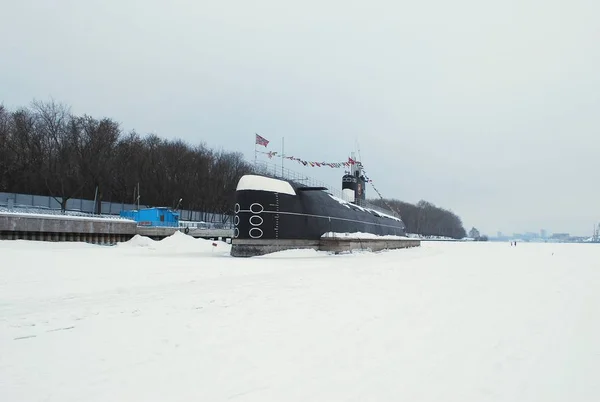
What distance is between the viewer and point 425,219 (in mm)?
147500

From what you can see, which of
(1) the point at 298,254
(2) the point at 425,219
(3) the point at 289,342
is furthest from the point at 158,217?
(2) the point at 425,219

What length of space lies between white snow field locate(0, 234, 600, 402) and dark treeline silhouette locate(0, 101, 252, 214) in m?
40.7

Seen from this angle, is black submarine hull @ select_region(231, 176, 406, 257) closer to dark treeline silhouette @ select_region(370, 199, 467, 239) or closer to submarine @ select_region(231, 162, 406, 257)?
submarine @ select_region(231, 162, 406, 257)

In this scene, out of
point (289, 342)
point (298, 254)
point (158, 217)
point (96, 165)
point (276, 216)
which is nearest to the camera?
point (289, 342)

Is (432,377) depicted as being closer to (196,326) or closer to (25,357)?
(196,326)

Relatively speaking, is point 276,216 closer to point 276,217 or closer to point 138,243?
point 276,217

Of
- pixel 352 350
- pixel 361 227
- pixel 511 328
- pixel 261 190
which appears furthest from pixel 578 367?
pixel 361 227

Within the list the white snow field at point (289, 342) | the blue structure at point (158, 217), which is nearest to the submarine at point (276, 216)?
the white snow field at point (289, 342)

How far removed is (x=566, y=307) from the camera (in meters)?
9.36

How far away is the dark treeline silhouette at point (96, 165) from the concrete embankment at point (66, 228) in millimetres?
15582

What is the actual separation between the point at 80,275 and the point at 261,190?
11673 millimetres

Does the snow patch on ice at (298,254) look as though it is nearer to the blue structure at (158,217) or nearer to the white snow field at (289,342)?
the white snow field at (289,342)

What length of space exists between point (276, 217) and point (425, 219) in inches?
5242

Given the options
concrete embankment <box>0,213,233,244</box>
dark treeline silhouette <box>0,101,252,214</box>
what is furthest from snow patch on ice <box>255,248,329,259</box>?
dark treeline silhouette <box>0,101,252,214</box>
